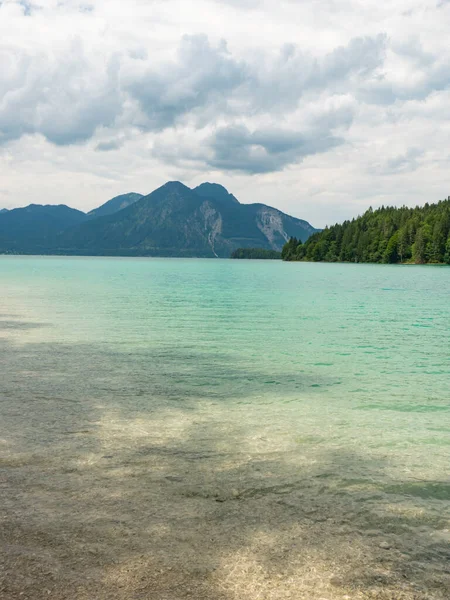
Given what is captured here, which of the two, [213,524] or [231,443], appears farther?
[231,443]

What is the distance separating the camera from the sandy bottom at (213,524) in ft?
20.4

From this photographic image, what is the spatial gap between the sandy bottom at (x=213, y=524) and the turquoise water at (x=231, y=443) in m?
0.04

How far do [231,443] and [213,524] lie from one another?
13.7 feet

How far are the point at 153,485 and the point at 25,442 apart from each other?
3817 mm

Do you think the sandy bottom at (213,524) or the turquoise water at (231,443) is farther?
the turquoise water at (231,443)

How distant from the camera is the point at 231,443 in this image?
1201cm

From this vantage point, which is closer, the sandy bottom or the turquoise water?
the sandy bottom

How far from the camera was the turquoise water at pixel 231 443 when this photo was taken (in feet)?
25.3

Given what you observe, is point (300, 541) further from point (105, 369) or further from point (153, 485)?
point (105, 369)

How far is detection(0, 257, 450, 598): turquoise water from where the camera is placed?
7.73 meters

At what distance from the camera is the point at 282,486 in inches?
371

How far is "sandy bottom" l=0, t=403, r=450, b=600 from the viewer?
623 centimetres

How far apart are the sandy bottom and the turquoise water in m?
0.04

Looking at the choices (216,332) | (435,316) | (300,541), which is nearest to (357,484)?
(300,541)
